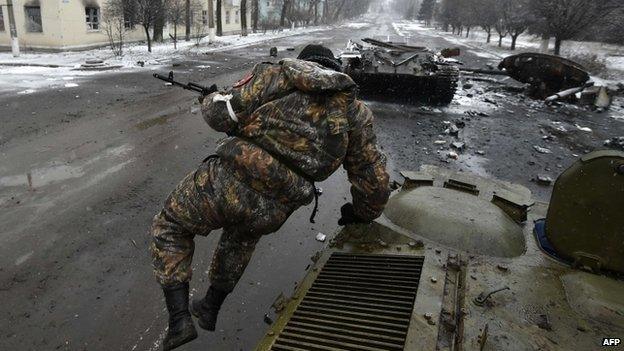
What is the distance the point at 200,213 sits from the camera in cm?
219

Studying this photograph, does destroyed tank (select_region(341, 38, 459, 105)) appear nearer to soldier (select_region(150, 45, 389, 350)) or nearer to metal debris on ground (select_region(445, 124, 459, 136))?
metal debris on ground (select_region(445, 124, 459, 136))

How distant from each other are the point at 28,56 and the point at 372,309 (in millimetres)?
19487

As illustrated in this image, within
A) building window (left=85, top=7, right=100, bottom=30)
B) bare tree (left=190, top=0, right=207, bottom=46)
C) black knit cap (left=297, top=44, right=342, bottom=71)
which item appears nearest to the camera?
black knit cap (left=297, top=44, right=342, bottom=71)

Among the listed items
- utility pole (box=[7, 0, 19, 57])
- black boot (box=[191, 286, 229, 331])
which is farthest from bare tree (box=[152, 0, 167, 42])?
black boot (box=[191, 286, 229, 331])

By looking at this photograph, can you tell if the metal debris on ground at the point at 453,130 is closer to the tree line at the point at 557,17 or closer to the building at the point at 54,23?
the tree line at the point at 557,17

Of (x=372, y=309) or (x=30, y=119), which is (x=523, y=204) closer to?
(x=372, y=309)

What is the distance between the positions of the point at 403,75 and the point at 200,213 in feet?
30.5

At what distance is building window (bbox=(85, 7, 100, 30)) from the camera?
66.2 feet

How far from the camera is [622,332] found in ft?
5.74

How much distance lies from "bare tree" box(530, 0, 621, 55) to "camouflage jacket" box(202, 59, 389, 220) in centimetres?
2120

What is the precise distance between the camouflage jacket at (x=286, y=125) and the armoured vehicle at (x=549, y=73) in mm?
12543

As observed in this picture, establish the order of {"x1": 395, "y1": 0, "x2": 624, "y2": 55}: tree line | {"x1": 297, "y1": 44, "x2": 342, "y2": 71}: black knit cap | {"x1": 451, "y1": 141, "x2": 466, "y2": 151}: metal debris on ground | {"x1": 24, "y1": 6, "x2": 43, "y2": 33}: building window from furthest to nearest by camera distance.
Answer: {"x1": 395, "y1": 0, "x2": 624, "y2": 55}: tree line → {"x1": 24, "y1": 6, "x2": 43, "y2": 33}: building window → {"x1": 451, "y1": 141, "x2": 466, "y2": 151}: metal debris on ground → {"x1": 297, "y1": 44, "x2": 342, "y2": 71}: black knit cap

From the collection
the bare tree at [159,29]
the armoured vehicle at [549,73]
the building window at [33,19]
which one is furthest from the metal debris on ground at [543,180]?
the bare tree at [159,29]

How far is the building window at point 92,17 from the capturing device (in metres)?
20.2
